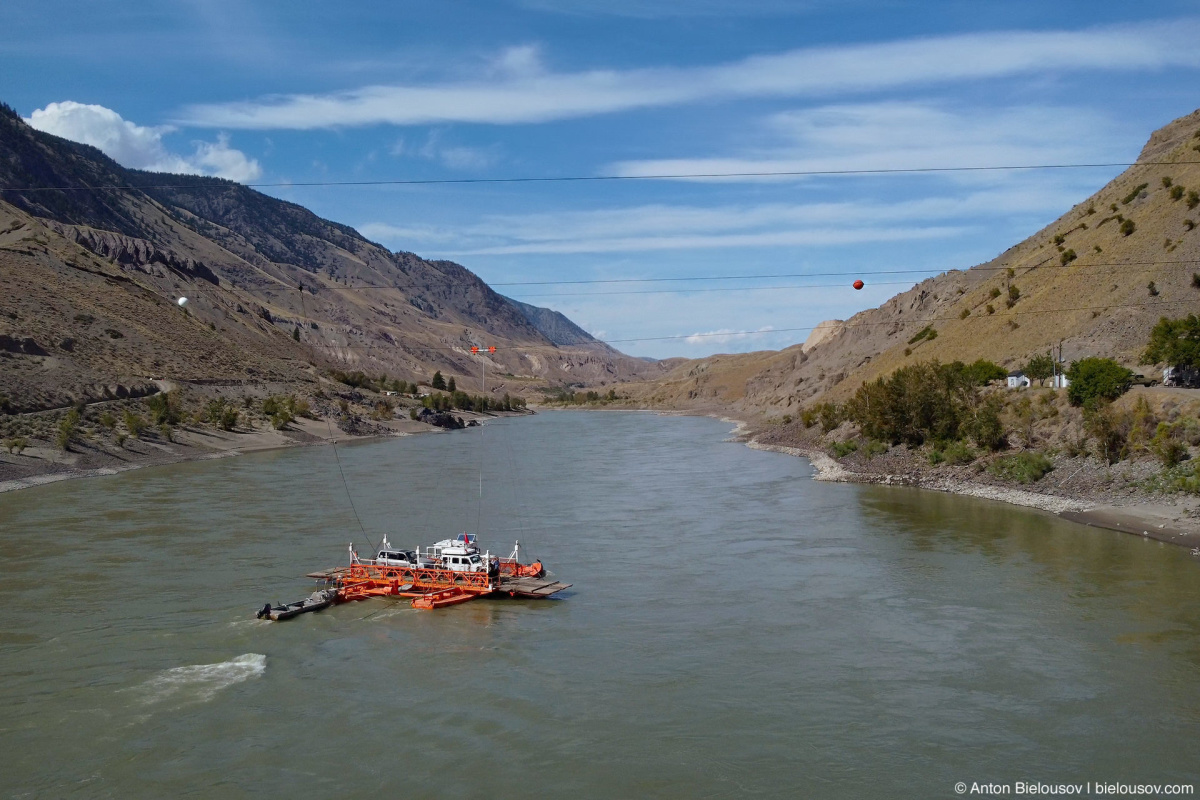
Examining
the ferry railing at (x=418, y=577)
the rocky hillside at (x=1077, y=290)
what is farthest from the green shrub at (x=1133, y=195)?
the ferry railing at (x=418, y=577)

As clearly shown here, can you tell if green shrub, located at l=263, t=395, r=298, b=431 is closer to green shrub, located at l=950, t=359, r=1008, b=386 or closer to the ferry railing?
the ferry railing

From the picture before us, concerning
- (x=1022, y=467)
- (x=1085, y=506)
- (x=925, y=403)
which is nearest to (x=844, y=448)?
(x=925, y=403)

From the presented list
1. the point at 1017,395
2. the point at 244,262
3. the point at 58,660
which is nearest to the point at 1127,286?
the point at 1017,395

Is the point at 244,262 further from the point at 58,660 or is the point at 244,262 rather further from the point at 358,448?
the point at 58,660

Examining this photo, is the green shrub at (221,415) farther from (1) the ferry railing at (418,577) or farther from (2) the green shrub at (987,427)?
(2) the green shrub at (987,427)

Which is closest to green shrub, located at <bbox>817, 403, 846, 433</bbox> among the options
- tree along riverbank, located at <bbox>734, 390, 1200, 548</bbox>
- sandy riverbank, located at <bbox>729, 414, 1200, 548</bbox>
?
tree along riverbank, located at <bbox>734, 390, 1200, 548</bbox>

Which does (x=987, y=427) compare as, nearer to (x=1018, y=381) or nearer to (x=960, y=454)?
(x=960, y=454)
